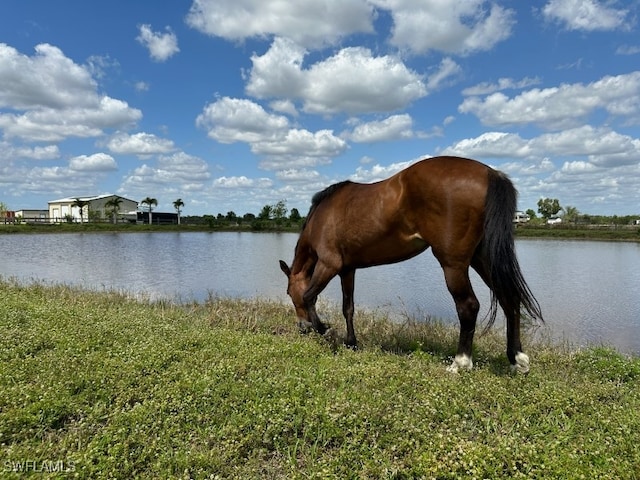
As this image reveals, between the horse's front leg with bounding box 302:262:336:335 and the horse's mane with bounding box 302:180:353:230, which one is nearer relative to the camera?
the horse's front leg with bounding box 302:262:336:335

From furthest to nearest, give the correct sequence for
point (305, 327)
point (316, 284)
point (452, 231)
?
point (305, 327) < point (316, 284) < point (452, 231)

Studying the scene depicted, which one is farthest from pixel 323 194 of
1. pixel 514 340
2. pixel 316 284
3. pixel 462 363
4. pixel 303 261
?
pixel 514 340

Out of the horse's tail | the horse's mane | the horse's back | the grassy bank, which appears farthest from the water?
the grassy bank

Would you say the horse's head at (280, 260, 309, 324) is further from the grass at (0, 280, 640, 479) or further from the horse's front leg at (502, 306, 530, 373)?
the horse's front leg at (502, 306, 530, 373)

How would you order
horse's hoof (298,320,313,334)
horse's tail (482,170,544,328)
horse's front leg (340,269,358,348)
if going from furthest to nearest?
horse's hoof (298,320,313,334)
horse's front leg (340,269,358,348)
horse's tail (482,170,544,328)

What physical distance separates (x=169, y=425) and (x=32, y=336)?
8.50ft

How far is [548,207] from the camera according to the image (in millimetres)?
77812

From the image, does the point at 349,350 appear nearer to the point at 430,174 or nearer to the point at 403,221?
the point at 403,221

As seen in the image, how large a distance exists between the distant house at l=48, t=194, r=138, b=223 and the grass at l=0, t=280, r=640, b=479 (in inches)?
3163

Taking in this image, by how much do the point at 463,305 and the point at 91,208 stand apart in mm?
89927

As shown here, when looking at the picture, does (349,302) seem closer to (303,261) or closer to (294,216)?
(303,261)

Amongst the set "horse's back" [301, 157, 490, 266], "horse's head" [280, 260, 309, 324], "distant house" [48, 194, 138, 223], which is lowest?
"horse's head" [280, 260, 309, 324]

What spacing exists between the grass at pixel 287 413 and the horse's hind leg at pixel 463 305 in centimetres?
22

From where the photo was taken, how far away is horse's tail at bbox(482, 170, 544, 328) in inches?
155
